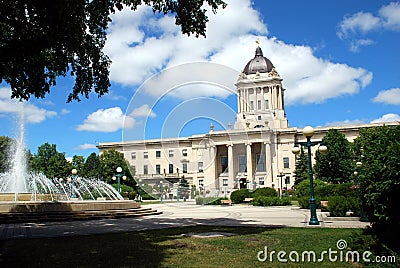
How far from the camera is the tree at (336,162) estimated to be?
62469 millimetres

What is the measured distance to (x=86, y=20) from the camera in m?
12.0

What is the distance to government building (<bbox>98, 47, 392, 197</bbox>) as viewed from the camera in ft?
256

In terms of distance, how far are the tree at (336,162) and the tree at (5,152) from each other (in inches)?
1987

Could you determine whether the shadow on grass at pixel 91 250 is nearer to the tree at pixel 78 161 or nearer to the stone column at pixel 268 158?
the stone column at pixel 268 158

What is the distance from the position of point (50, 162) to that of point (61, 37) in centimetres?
6804

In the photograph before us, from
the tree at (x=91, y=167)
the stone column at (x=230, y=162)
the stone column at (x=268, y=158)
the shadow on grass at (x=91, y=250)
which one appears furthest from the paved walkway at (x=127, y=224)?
the stone column at (x=230, y=162)

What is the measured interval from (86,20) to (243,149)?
70.8 meters

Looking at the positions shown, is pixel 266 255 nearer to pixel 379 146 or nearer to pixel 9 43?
pixel 379 146

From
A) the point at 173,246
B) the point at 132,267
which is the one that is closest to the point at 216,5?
the point at 173,246

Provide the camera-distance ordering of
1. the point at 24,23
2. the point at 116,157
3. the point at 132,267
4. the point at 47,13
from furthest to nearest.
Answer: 1. the point at 116,157
2. the point at 24,23
3. the point at 47,13
4. the point at 132,267

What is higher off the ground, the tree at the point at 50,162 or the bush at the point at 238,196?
the tree at the point at 50,162

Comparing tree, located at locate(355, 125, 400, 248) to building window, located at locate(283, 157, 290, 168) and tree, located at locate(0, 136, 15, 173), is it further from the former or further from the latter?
building window, located at locate(283, 157, 290, 168)

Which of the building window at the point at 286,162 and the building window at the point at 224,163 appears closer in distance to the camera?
the building window at the point at 286,162

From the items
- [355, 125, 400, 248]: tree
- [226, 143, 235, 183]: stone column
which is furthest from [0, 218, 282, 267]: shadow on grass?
[226, 143, 235, 183]: stone column
